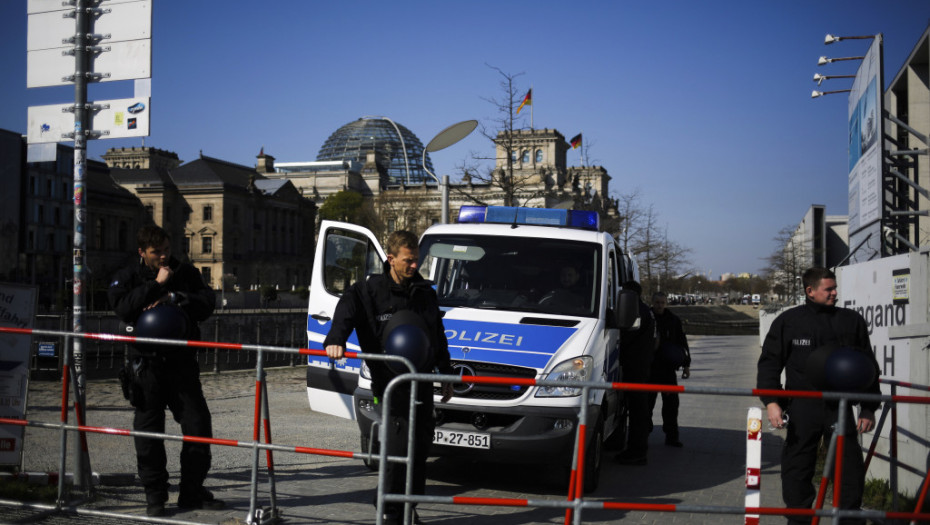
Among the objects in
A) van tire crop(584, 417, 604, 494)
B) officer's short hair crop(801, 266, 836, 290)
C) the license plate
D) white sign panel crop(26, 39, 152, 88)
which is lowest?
van tire crop(584, 417, 604, 494)

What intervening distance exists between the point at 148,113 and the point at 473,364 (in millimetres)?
3508

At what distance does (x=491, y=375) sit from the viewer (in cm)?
713

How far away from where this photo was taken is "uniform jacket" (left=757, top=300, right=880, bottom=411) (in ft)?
18.1

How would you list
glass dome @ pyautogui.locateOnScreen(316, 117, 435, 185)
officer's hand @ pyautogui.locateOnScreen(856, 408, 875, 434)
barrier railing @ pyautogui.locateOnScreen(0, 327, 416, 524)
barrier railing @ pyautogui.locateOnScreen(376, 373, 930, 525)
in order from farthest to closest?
glass dome @ pyautogui.locateOnScreen(316, 117, 435, 185), barrier railing @ pyautogui.locateOnScreen(0, 327, 416, 524), officer's hand @ pyautogui.locateOnScreen(856, 408, 875, 434), barrier railing @ pyautogui.locateOnScreen(376, 373, 930, 525)

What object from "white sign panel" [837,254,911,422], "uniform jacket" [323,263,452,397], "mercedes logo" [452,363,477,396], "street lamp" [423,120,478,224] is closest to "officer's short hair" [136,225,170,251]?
"uniform jacket" [323,263,452,397]

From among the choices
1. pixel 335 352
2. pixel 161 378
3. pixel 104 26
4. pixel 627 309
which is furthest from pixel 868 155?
pixel 161 378

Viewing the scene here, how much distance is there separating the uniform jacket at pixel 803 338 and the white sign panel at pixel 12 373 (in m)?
5.66

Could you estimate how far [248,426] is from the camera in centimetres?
1115

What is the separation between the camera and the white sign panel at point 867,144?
16.1 meters

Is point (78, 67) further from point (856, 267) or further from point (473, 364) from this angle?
point (856, 267)

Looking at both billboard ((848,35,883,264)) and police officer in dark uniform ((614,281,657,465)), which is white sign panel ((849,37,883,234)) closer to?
billboard ((848,35,883,264))

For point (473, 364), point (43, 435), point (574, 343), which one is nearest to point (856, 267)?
point (574, 343)

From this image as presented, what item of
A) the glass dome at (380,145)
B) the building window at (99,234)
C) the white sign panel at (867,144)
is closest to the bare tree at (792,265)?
the white sign panel at (867,144)

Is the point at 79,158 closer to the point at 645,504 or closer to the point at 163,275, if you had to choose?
the point at 163,275
